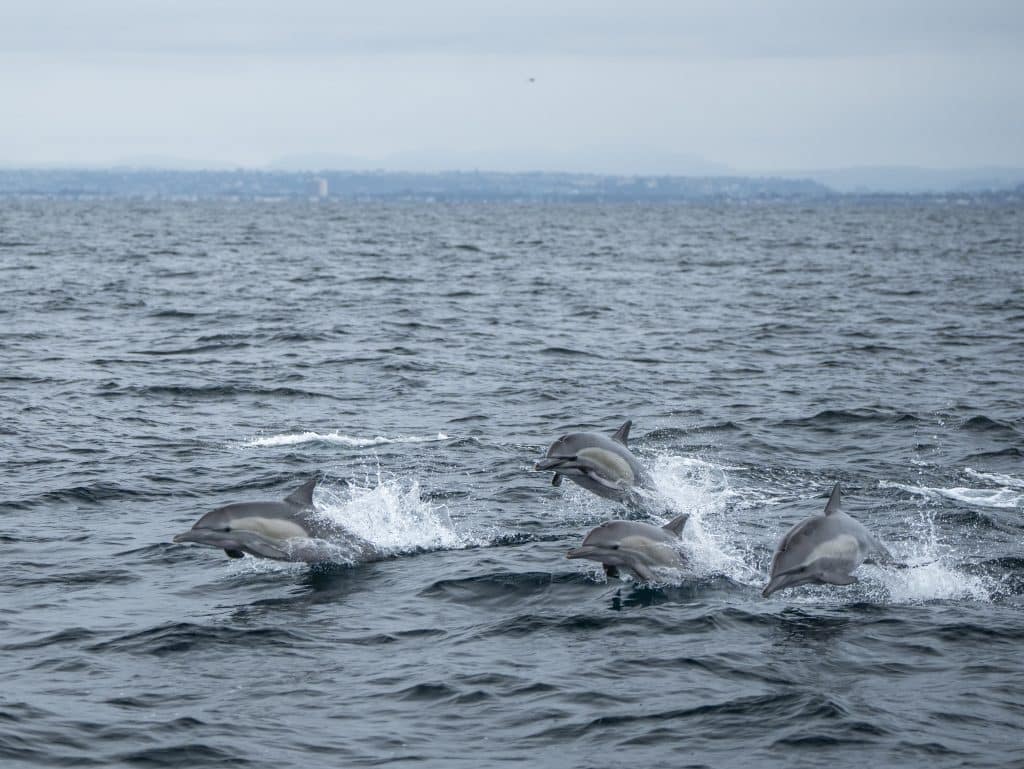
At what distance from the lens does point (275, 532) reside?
593 inches

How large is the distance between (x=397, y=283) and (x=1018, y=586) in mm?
42603

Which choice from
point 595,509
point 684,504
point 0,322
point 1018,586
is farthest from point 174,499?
point 0,322

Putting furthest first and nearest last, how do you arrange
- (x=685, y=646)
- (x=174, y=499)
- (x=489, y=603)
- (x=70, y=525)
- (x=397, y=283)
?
(x=397, y=283) < (x=174, y=499) < (x=70, y=525) < (x=489, y=603) < (x=685, y=646)

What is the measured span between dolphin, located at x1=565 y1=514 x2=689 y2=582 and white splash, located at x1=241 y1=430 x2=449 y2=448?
8.10m

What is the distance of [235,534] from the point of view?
48.5 ft

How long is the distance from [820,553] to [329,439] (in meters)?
10.4

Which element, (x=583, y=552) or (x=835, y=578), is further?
(x=583, y=552)

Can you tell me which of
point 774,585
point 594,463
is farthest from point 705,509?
point 774,585

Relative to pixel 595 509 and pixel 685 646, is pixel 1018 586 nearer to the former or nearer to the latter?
pixel 685 646

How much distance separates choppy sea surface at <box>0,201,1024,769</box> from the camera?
37.4ft

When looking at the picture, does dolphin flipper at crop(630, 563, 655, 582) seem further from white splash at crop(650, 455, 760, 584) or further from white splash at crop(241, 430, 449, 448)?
white splash at crop(241, 430, 449, 448)

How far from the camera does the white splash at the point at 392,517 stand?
1667 centimetres

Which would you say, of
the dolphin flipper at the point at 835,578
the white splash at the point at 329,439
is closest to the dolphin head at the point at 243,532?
the dolphin flipper at the point at 835,578

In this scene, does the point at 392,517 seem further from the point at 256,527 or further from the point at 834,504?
the point at 834,504
